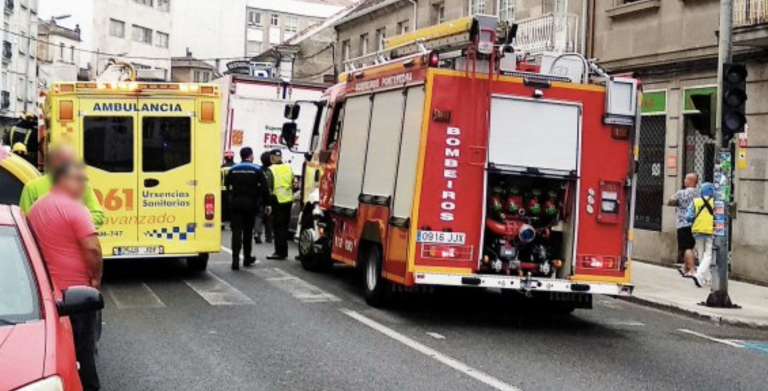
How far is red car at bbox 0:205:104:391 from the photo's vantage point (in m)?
3.69

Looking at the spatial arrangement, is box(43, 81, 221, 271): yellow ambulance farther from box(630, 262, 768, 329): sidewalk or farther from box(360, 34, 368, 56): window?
box(360, 34, 368, 56): window

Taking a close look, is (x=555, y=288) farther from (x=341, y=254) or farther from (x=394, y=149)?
(x=341, y=254)

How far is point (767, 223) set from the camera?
588 inches

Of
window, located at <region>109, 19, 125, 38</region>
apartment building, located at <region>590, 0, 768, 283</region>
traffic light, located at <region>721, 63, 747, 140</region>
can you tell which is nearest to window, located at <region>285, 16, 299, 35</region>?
window, located at <region>109, 19, 125, 38</region>

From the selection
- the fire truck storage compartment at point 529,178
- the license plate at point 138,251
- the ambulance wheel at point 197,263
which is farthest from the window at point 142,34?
the fire truck storage compartment at point 529,178

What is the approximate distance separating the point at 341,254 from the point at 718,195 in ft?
16.1

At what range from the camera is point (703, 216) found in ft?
46.3

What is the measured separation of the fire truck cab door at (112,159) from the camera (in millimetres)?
11703

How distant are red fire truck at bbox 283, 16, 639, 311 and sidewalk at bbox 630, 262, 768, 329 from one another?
6.89ft

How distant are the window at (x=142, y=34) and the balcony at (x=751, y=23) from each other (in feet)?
212

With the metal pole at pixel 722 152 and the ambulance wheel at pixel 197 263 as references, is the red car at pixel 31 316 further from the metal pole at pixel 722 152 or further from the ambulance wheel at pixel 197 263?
the metal pole at pixel 722 152

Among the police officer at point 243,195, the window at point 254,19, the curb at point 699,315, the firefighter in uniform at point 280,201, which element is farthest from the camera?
the window at point 254,19

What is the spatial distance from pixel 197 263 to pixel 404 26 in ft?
63.5

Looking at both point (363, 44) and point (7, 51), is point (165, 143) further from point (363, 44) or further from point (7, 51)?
point (7, 51)
